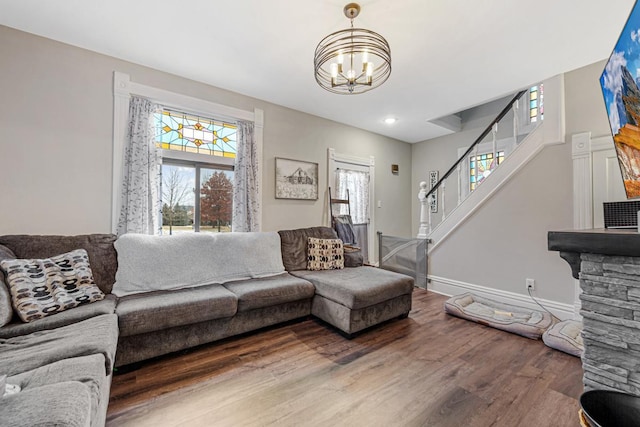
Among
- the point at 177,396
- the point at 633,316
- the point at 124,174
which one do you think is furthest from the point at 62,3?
the point at 633,316

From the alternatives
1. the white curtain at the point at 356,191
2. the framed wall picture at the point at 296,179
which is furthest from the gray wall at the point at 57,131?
the white curtain at the point at 356,191

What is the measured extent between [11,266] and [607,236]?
11.4 feet

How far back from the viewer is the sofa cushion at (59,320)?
1493mm

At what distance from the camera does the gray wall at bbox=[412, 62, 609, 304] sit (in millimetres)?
2623

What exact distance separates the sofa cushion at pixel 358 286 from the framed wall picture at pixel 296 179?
126cm

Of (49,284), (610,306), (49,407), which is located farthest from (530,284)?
(49,284)

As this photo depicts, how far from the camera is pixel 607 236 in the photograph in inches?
47.8

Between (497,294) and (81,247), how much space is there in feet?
14.4

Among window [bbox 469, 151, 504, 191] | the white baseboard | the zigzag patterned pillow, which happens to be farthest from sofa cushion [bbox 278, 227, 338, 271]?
window [bbox 469, 151, 504, 191]

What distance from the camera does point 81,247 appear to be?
2.19 m

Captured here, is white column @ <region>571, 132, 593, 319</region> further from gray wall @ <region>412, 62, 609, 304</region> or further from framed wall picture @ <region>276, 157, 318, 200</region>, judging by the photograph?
framed wall picture @ <region>276, 157, 318, 200</region>

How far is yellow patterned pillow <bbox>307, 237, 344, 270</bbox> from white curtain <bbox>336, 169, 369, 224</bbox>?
1.20 m

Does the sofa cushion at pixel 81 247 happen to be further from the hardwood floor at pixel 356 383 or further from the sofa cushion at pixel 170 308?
Result: the hardwood floor at pixel 356 383

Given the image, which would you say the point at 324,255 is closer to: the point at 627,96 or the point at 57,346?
the point at 57,346
